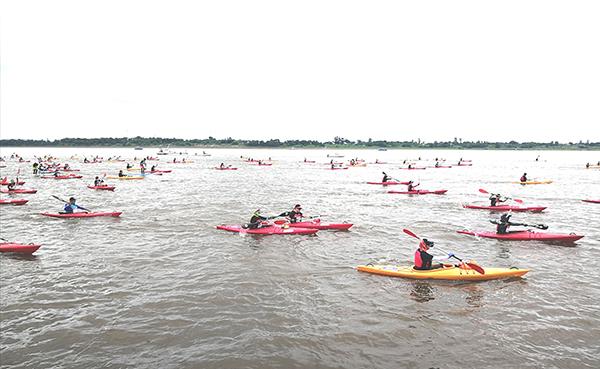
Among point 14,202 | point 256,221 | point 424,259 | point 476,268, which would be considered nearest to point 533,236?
point 476,268

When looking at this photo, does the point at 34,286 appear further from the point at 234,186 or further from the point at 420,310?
the point at 234,186

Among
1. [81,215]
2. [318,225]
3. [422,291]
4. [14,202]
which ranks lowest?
[14,202]

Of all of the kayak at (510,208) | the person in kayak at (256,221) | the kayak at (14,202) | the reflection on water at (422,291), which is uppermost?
the person in kayak at (256,221)

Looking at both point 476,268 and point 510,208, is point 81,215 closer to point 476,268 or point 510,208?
point 476,268

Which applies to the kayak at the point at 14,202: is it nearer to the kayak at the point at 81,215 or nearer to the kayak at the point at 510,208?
the kayak at the point at 81,215

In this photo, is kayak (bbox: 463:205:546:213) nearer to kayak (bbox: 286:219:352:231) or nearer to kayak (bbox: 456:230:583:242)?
kayak (bbox: 456:230:583:242)

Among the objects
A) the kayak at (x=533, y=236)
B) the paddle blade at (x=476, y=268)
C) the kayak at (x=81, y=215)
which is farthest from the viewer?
the kayak at (x=81, y=215)

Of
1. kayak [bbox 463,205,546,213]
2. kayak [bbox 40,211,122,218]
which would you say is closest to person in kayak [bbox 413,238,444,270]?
kayak [bbox 463,205,546,213]

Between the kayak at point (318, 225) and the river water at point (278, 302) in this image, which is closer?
the river water at point (278, 302)

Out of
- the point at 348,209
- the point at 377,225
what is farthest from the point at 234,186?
the point at 377,225

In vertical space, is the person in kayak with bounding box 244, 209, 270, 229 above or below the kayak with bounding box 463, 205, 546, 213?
above

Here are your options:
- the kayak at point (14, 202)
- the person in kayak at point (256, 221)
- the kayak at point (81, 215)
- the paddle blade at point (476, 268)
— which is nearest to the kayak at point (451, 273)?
the paddle blade at point (476, 268)

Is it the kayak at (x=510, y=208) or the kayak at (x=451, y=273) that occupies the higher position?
the kayak at (x=451, y=273)

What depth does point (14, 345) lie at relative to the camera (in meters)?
10.4
